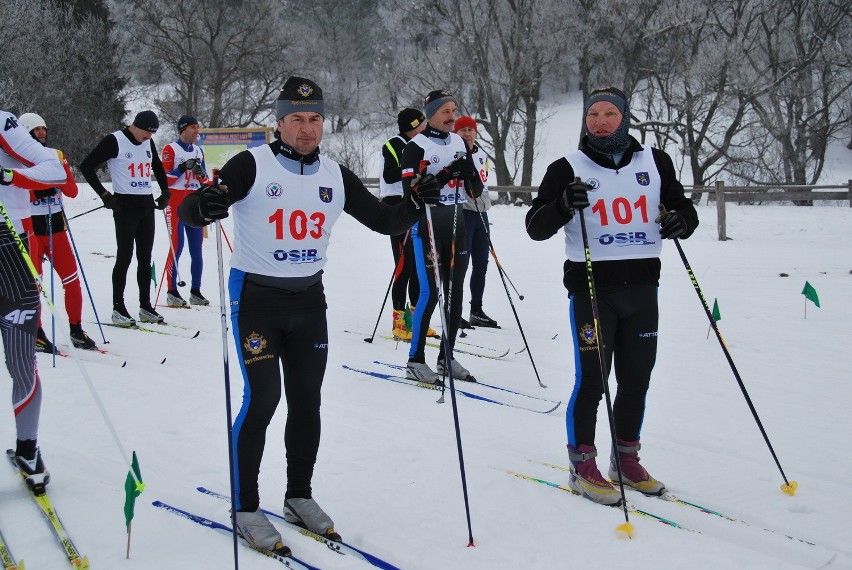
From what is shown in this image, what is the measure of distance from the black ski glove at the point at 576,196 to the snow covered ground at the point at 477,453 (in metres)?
1.36

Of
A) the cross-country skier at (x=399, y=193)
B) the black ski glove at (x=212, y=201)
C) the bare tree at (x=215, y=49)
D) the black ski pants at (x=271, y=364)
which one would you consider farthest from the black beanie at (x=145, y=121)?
the bare tree at (x=215, y=49)

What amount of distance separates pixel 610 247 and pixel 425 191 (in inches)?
35.7

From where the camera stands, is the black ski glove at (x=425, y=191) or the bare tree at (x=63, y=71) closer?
the black ski glove at (x=425, y=191)

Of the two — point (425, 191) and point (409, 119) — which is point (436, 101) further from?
point (425, 191)

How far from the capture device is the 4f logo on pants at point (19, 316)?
354cm

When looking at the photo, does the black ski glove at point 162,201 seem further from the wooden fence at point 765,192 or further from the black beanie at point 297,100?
the wooden fence at point 765,192

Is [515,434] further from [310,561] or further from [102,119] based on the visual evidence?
[102,119]

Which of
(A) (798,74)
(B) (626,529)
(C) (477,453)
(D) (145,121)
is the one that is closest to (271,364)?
(C) (477,453)

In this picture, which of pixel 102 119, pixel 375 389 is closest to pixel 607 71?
pixel 102 119

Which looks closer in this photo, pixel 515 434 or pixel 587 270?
pixel 587 270

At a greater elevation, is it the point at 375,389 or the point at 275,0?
the point at 275,0

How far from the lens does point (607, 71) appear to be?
27078 millimetres

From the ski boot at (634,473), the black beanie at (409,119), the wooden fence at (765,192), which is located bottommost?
the ski boot at (634,473)

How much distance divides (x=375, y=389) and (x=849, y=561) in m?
3.19
